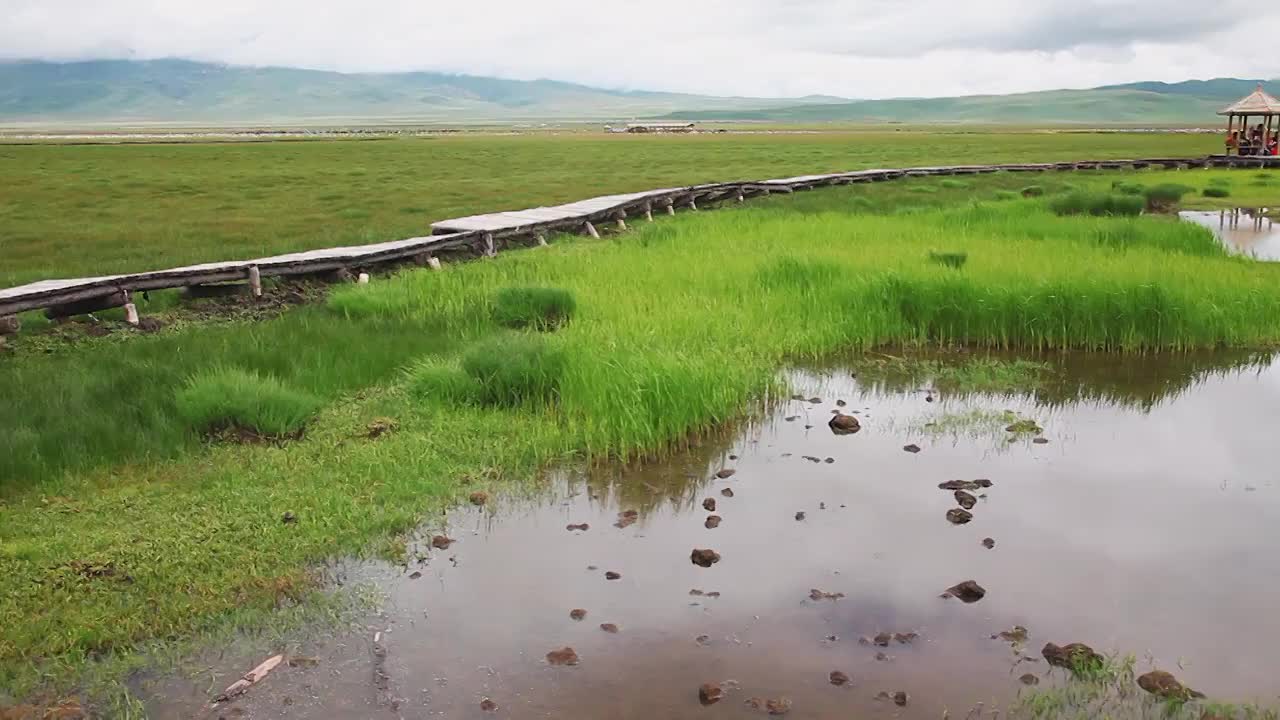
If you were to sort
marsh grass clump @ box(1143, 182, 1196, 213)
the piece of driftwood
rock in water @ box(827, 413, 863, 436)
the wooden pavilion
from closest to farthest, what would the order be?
1. the piece of driftwood
2. rock in water @ box(827, 413, 863, 436)
3. marsh grass clump @ box(1143, 182, 1196, 213)
4. the wooden pavilion

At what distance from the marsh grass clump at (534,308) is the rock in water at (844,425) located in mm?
3484

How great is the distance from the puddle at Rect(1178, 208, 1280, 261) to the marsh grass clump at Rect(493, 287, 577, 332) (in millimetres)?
10251

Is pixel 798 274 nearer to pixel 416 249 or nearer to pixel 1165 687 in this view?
pixel 416 249

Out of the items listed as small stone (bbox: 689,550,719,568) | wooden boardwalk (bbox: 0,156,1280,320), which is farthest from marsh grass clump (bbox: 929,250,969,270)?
small stone (bbox: 689,550,719,568)

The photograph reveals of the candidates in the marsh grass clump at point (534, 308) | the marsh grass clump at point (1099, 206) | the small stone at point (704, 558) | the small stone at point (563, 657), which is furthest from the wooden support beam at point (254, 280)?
the marsh grass clump at point (1099, 206)

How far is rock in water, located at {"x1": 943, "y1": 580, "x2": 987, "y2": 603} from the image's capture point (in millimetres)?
4898

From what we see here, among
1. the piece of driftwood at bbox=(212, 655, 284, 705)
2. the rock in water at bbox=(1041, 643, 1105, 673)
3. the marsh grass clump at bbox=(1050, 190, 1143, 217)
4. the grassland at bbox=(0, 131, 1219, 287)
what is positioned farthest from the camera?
the marsh grass clump at bbox=(1050, 190, 1143, 217)

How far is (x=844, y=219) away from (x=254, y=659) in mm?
15458

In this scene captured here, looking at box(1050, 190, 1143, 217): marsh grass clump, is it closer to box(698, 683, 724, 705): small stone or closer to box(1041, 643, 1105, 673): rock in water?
box(1041, 643, 1105, 673): rock in water

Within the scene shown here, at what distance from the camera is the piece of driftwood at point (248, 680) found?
13.0 ft

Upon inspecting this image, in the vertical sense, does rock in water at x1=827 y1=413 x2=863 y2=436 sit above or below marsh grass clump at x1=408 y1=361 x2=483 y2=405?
below

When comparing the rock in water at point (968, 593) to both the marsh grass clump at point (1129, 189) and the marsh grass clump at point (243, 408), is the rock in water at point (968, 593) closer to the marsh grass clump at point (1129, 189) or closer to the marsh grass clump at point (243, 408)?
the marsh grass clump at point (243, 408)

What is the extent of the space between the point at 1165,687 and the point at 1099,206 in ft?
56.6

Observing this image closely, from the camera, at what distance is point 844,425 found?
298 inches
